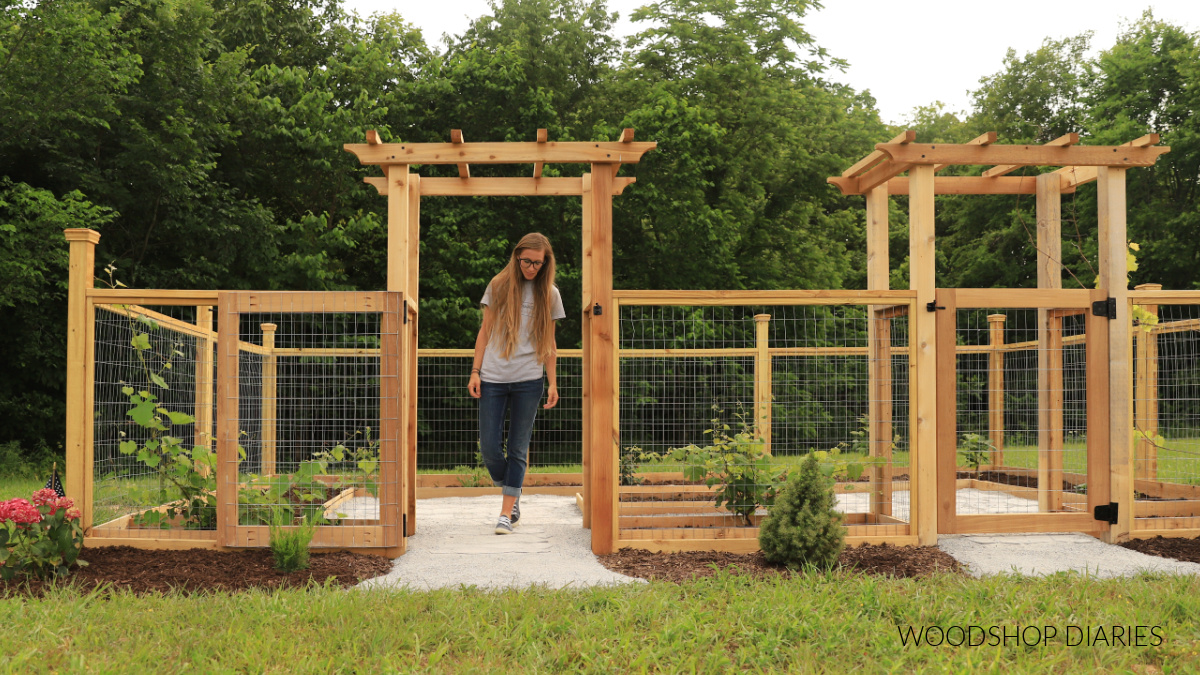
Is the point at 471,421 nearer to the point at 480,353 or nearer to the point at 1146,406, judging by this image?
the point at 480,353

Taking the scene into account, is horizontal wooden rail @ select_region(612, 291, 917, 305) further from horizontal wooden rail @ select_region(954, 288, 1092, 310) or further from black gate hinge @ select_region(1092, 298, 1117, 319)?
black gate hinge @ select_region(1092, 298, 1117, 319)

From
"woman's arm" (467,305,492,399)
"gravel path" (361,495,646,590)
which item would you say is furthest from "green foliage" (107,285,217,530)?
"woman's arm" (467,305,492,399)

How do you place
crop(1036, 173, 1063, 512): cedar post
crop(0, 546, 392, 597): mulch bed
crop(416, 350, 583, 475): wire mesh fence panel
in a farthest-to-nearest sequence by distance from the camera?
crop(416, 350, 583, 475): wire mesh fence panel < crop(1036, 173, 1063, 512): cedar post < crop(0, 546, 392, 597): mulch bed

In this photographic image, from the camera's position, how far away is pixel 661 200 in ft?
56.1

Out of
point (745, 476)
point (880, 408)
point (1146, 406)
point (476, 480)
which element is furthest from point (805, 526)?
point (476, 480)

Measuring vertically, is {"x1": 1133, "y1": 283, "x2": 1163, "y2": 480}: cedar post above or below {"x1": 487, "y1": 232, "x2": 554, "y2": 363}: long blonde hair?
below

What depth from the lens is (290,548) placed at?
425cm

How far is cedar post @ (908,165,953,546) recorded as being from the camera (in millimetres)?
5020

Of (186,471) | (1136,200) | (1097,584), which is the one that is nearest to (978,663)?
(1097,584)

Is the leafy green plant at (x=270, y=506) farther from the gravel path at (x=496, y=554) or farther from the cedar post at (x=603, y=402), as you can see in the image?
the cedar post at (x=603, y=402)

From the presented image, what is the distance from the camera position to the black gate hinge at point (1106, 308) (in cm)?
526

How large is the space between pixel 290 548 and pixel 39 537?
1.15 meters

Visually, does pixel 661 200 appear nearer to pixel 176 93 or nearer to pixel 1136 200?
pixel 176 93

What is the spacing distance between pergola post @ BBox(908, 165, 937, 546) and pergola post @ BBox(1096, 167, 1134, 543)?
3.50ft
